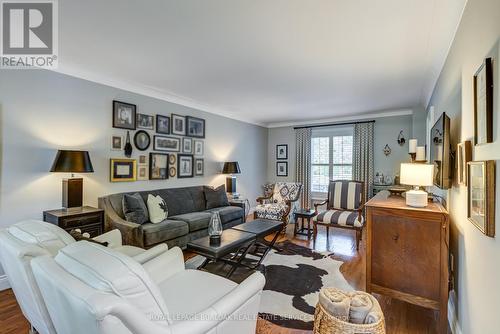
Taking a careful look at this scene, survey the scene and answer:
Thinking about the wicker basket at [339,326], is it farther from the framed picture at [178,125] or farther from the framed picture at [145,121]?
the framed picture at [178,125]

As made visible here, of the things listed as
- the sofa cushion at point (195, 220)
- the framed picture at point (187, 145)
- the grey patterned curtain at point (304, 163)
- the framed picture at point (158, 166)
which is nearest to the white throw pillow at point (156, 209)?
the sofa cushion at point (195, 220)

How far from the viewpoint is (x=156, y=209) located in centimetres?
358

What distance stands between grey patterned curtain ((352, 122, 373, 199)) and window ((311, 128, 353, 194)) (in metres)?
0.20

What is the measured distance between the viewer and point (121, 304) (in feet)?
2.78

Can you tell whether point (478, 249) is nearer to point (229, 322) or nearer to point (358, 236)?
point (229, 322)

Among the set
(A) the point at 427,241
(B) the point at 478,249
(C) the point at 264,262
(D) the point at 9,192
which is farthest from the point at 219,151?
(B) the point at 478,249

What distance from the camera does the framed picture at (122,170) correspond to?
3.63 meters

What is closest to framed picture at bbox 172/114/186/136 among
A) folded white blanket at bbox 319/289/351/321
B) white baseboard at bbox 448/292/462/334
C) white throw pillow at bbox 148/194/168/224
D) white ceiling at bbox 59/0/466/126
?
white ceiling at bbox 59/0/466/126

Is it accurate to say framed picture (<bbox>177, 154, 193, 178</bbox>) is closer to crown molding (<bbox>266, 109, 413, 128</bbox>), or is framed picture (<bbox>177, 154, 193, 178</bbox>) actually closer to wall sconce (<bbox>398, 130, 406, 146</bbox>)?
crown molding (<bbox>266, 109, 413, 128</bbox>)

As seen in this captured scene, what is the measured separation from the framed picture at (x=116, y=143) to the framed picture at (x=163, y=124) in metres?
0.67

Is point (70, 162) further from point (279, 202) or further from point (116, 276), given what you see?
point (279, 202)

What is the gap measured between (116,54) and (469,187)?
131 inches

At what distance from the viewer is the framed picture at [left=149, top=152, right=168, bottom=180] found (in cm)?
415

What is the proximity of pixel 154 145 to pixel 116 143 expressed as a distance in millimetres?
632
